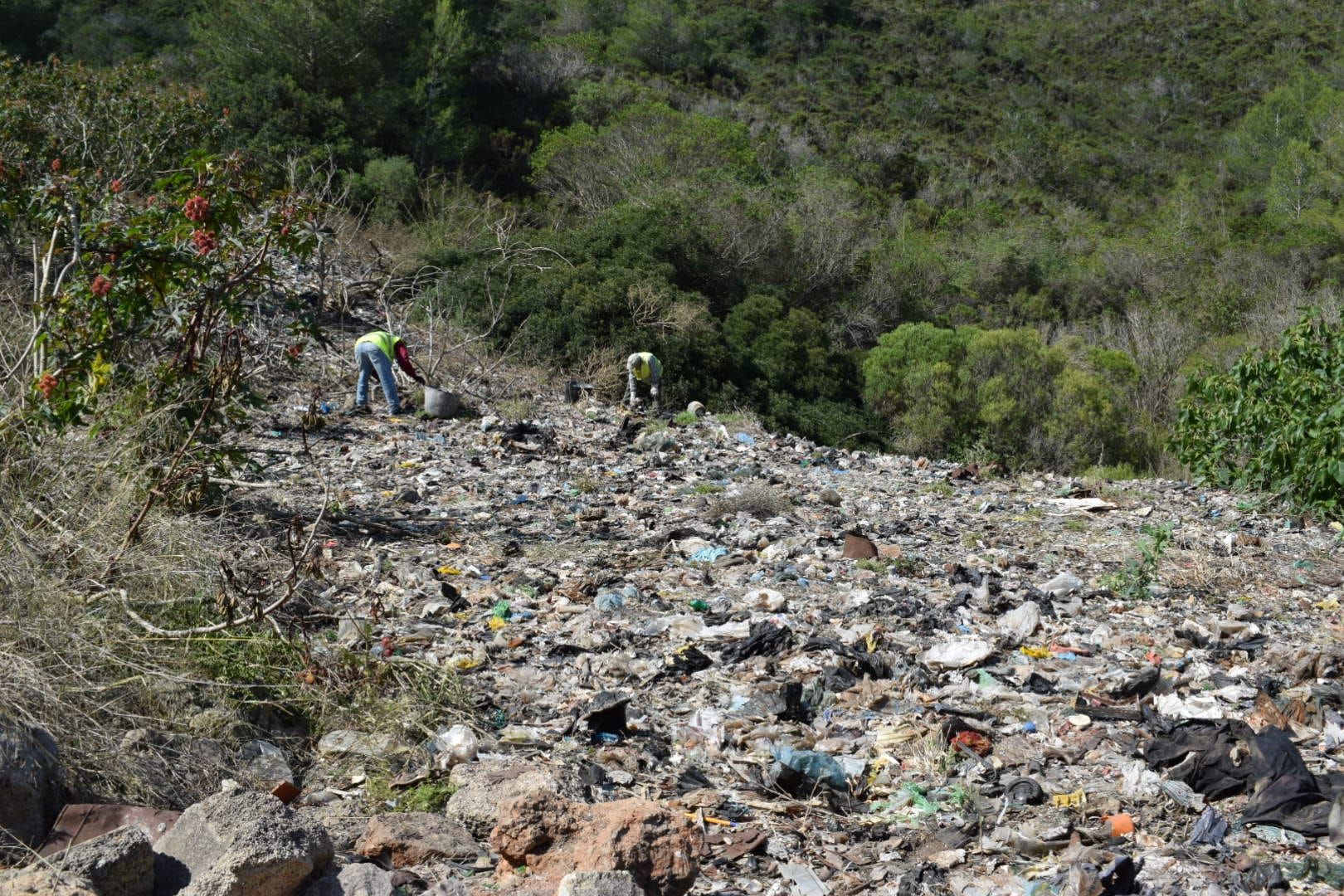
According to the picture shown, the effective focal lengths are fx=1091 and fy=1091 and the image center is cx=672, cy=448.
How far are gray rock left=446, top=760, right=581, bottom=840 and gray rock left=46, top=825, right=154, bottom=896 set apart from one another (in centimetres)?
76

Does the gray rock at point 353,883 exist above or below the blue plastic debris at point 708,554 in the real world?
above

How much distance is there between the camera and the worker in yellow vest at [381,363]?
29.3 ft

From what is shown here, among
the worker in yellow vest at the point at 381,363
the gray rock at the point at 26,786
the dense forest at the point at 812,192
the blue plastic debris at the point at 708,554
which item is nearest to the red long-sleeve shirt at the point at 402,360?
the worker in yellow vest at the point at 381,363

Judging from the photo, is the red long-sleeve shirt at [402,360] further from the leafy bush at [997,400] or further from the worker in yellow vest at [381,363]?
the leafy bush at [997,400]

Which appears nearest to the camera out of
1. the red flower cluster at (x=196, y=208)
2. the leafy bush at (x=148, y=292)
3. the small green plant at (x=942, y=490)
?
the red flower cluster at (x=196, y=208)

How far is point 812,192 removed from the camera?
20.4m

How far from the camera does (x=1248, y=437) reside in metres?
7.61

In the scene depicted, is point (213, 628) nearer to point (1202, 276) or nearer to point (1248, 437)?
point (1248, 437)

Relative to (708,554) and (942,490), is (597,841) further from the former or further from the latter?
(942,490)

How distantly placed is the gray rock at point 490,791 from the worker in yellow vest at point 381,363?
21.0 ft

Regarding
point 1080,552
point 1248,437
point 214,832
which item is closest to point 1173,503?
point 1248,437

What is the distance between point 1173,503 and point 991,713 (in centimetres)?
416

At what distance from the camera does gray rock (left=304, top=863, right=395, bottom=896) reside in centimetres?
235

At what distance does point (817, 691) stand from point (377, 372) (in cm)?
615
